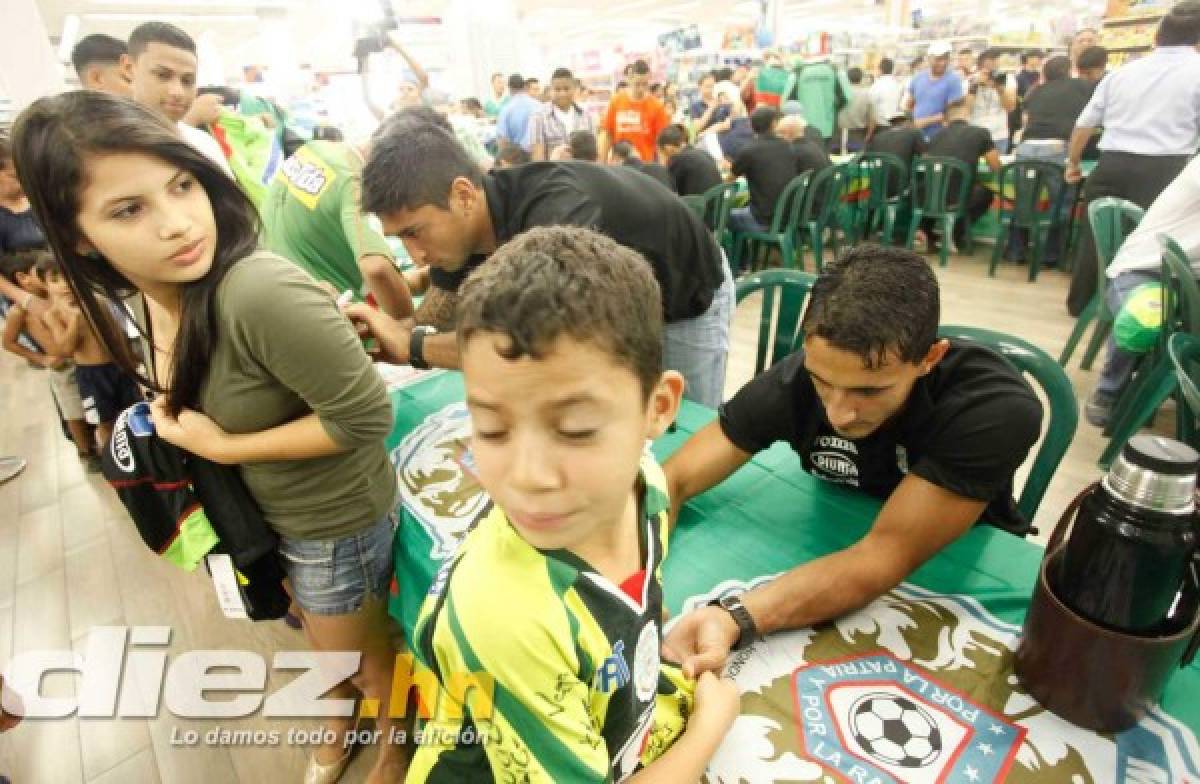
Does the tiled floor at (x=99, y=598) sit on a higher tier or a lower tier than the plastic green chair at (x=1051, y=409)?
lower

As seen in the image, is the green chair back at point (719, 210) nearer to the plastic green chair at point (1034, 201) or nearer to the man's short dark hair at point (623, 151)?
the man's short dark hair at point (623, 151)

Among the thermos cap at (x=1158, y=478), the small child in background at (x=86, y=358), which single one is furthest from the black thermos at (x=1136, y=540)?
the small child in background at (x=86, y=358)

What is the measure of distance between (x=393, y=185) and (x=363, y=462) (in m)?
0.62

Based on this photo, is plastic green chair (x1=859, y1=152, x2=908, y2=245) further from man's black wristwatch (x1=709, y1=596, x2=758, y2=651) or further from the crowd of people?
man's black wristwatch (x1=709, y1=596, x2=758, y2=651)

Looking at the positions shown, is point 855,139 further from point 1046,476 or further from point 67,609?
point 67,609

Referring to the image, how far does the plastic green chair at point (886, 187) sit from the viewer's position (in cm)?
488

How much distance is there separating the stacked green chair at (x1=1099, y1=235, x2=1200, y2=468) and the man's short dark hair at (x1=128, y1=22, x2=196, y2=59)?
3.39 meters

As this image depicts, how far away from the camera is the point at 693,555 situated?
110 centimetres

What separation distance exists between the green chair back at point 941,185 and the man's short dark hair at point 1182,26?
1.30 meters

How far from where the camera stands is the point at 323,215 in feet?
6.22

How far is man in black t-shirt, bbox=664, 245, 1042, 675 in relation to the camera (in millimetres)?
919

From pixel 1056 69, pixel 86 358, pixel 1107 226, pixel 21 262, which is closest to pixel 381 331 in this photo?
pixel 86 358

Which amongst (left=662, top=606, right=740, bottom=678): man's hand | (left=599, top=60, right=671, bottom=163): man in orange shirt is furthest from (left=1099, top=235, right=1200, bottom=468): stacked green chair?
(left=599, top=60, right=671, bottom=163): man in orange shirt

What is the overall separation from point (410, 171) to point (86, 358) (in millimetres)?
2100
